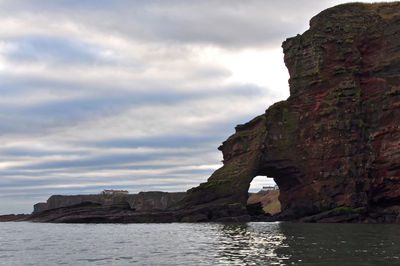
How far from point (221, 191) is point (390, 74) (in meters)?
39.0

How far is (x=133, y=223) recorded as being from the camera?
8331 cm

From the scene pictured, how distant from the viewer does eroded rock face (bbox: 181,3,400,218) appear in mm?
78875

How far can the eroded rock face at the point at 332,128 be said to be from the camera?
78.9 meters

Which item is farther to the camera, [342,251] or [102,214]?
[102,214]

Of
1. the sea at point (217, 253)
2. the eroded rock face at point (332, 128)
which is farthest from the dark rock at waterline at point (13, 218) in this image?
the sea at point (217, 253)

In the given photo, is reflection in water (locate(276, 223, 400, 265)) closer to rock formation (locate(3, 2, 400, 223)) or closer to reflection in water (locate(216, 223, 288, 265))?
reflection in water (locate(216, 223, 288, 265))

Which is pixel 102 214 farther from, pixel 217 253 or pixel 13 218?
pixel 217 253

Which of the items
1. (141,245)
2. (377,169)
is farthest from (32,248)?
(377,169)

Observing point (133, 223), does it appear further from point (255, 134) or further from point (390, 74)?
point (390, 74)

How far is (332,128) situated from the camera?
81.7 metres

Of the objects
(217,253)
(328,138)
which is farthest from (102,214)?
(217,253)

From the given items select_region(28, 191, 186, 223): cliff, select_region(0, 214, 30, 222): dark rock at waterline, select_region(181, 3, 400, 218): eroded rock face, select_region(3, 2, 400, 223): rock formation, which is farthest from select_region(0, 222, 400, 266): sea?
select_region(0, 214, 30, 222): dark rock at waterline

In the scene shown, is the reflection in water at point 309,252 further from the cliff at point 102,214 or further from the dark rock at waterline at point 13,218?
the dark rock at waterline at point 13,218

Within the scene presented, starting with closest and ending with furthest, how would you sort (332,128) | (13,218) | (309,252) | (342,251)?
1. (309,252)
2. (342,251)
3. (332,128)
4. (13,218)
